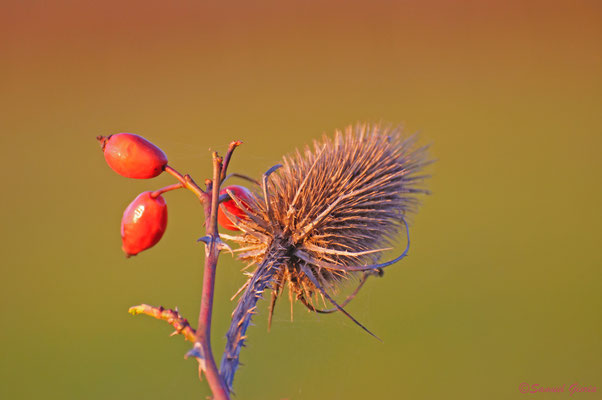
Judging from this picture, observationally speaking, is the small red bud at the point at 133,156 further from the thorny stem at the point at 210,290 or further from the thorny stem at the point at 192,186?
the thorny stem at the point at 210,290

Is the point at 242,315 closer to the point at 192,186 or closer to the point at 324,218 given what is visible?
the point at 192,186

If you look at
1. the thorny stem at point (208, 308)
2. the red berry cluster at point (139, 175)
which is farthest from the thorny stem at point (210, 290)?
the red berry cluster at point (139, 175)

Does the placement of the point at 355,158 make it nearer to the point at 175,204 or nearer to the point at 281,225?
the point at 281,225

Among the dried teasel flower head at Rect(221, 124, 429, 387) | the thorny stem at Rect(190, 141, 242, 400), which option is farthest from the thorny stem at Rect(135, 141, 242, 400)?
the dried teasel flower head at Rect(221, 124, 429, 387)

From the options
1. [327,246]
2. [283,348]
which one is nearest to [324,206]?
→ [327,246]

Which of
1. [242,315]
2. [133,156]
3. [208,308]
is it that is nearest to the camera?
[208,308]

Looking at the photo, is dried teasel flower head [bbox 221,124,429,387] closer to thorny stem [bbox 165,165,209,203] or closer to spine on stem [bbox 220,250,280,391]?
spine on stem [bbox 220,250,280,391]

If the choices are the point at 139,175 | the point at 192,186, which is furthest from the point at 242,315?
the point at 139,175
